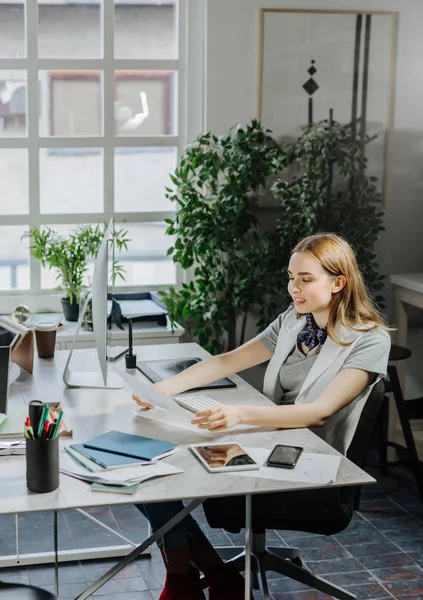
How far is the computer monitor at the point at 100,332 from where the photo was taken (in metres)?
2.62

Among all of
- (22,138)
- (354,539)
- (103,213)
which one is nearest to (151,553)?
(354,539)

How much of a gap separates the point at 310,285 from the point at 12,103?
217 cm

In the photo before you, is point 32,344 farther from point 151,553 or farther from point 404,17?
point 404,17

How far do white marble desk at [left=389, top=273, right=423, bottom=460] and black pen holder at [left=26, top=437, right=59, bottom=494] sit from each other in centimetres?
251

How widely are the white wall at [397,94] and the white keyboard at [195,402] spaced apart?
1.92m

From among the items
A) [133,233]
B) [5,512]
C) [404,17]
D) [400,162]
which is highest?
[404,17]

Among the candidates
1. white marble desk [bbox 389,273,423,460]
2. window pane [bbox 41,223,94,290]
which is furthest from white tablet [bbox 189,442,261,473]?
window pane [bbox 41,223,94,290]

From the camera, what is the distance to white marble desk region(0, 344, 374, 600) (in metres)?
1.98

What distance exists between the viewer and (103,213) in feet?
14.5

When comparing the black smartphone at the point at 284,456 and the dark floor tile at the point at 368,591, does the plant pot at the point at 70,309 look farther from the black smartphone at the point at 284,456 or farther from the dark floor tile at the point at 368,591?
the black smartphone at the point at 284,456

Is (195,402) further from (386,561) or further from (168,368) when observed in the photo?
(386,561)

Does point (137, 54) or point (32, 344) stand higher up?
point (137, 54)

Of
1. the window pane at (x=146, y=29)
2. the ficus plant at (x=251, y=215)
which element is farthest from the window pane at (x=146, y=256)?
the window pane at (x=146, y=29)

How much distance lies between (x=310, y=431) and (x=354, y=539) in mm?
1167
